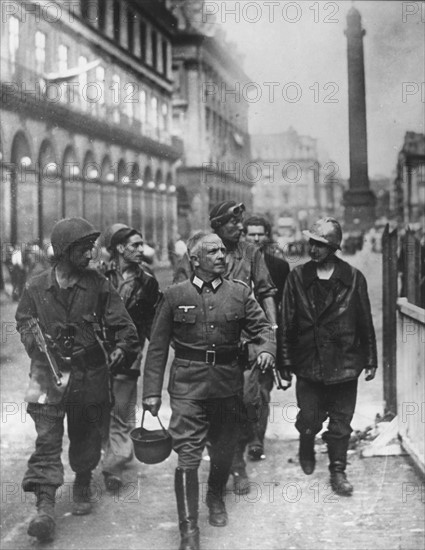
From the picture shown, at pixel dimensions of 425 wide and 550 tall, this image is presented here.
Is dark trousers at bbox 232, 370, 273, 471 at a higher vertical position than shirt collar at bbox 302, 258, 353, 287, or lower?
lower

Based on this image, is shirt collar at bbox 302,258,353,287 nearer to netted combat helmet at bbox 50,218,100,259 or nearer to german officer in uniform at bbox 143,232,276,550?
german officer in uniform at bbox 143,232,276,550

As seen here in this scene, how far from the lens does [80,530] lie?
5.37 meters

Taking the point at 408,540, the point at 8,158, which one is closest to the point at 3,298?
the point at 8,158

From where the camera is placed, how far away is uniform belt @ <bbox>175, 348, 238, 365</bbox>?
16.6ft

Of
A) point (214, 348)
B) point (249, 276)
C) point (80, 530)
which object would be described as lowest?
point (80, 530)

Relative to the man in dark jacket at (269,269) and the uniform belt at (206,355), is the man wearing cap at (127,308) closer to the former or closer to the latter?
the man in dark jacket at (269,269)

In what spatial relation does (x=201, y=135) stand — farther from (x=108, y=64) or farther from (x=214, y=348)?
(x=214, y=348)

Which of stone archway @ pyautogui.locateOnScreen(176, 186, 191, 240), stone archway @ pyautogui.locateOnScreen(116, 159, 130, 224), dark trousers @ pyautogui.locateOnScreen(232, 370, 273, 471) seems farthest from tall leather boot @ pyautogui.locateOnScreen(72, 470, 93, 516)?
stone archway @ pyautogui.locateOnScreen(176, 186, 191, 240)

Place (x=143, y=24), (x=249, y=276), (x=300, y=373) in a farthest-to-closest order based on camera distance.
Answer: (x=143, y=24) → (x=249, y=276) → (x=300, y=373)

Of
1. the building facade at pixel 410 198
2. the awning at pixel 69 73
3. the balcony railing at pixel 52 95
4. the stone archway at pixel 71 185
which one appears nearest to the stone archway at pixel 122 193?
the balcony railing at pixel 52 95

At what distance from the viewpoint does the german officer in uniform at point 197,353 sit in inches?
197

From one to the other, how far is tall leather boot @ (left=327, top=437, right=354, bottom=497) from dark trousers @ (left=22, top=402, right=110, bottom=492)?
5.51ft

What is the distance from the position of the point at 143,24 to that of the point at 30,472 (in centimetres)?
3512

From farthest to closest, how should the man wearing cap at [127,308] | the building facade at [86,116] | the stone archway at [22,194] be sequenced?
the building facade at [86,116] → the stone archway at [22,194] → the man wearing cap at [127,308]
